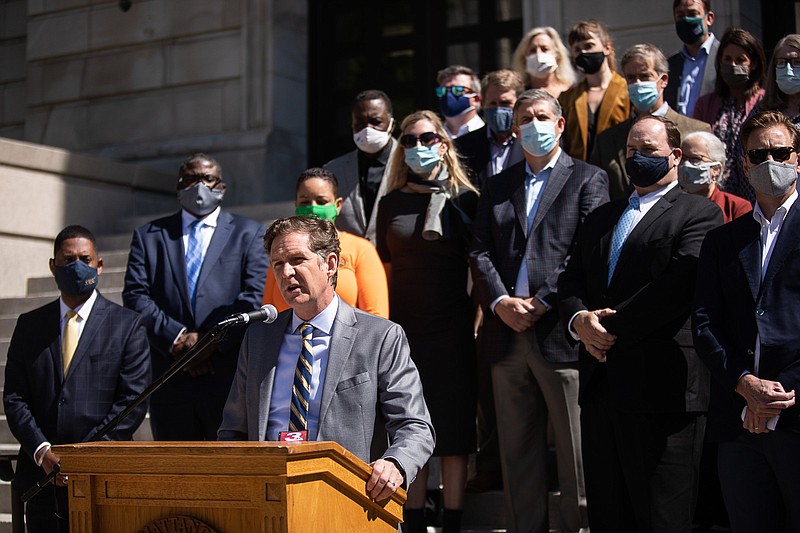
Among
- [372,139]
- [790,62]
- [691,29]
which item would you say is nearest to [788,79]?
[790,62]

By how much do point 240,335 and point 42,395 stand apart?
3.78 feet

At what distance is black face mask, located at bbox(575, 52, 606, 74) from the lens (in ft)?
24.9

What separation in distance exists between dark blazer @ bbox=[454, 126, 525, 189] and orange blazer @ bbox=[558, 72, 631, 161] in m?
0.41

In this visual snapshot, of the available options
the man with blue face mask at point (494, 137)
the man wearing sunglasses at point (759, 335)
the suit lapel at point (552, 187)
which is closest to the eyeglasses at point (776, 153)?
the man wearing sunglasses at point (759, 335)

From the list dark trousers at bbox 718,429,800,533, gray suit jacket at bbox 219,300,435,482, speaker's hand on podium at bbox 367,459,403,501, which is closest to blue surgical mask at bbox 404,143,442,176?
gray suit jacket at bbox 219,300,435,482

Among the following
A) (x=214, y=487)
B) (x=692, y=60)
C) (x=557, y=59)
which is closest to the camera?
(x=214, y=487)

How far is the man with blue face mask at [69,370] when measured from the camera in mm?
6102

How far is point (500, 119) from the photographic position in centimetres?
728

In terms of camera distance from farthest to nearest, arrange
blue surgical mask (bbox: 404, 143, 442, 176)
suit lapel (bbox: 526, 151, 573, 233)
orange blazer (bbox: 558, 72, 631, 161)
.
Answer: orange blazer (bbox: 558, 72, 631, 161), blue surgical mask (bbox: 404, 143, 442, 176), suit lapel (bbox: 526, 151, 573, 233)

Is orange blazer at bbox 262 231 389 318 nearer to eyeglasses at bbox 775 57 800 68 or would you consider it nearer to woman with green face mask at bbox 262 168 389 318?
woman with green face mask at bbox 262 168 389 318

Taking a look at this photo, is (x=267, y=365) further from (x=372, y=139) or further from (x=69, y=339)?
(x=372, y=139)

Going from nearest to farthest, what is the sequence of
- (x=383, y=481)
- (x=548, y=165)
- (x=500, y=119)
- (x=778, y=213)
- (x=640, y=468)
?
1. (x=383, y=481)
2. (x=778, y=213)
3. (x=640, y=468)
4. (x=548, y=165)
5. (x=500, y=119)

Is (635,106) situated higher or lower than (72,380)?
higher

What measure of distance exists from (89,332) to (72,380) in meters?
0.29
